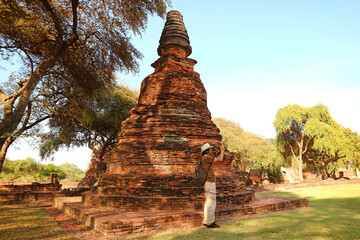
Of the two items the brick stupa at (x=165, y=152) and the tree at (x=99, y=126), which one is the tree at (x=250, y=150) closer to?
the tree at (x=99, y=126)

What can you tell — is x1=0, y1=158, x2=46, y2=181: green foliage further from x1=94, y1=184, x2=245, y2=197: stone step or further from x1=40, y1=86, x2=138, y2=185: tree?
x1=94, y1=184, x2=245, y2=197: stone step

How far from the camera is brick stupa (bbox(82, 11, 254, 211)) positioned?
20.0 feet

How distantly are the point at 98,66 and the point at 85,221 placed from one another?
635cm

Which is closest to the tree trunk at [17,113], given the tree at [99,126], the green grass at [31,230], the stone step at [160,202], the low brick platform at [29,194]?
the green grass at [31,230]

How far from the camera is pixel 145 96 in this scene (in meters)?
8.66

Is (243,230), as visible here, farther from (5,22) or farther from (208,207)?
(5,22)

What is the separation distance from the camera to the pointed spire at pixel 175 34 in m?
9.64

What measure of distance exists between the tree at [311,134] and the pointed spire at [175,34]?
67.5 ft

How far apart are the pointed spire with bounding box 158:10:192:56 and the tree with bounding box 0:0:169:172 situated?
1178 mm

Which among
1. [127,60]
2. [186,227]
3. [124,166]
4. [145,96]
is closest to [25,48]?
[127,60]

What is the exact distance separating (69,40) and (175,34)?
164 inches

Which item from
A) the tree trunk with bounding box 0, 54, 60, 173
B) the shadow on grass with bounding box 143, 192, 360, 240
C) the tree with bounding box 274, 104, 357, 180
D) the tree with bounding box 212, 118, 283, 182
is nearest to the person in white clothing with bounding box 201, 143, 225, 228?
the shadow on grass with bounding box 143, 192, 360, 240

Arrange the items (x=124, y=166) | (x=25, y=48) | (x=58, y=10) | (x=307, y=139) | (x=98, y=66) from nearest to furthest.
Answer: (x=124, y=166) → (x=58, y=10) → (x=25, y=48) → (x=98, y=66) → (x=307, y=139)

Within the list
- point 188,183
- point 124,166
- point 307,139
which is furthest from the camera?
point 307,139
